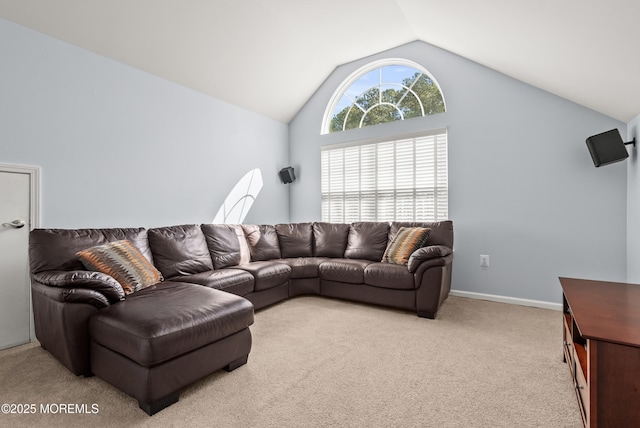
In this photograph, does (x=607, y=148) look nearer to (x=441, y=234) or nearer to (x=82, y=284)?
(x=441, y=234)

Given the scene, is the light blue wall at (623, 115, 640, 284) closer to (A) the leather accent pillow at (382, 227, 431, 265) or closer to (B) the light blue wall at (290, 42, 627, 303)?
(B) the light blue wall at (290, 42, 627, 303)

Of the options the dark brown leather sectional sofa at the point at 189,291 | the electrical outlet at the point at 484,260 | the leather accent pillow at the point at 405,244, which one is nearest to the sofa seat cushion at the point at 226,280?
the dark brown leather sectional sofa at the point at 189,291

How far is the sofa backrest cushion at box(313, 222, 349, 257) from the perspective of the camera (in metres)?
4.40

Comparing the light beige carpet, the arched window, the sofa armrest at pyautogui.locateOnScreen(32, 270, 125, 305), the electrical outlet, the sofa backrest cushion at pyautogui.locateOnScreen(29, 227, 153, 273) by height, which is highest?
the arched window

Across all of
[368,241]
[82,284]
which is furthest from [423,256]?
[82,284]

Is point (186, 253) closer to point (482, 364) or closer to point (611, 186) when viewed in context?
point (482, 364)

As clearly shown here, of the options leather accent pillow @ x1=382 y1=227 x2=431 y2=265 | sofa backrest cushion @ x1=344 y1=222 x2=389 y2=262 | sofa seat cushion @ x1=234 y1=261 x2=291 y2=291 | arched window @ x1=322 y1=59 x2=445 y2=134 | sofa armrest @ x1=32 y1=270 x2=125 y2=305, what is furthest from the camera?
arched window @ x1=322 y1=59 x2=445 y2=134

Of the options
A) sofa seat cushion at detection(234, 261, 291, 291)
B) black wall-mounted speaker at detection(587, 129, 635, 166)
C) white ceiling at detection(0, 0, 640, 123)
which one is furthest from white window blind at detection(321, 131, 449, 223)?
sofa seat cushion at detection(234, 261, 291, 291)

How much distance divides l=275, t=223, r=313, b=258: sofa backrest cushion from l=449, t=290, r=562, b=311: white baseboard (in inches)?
80.7

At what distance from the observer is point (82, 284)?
2.00 meters

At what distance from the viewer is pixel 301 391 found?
6.14 feet

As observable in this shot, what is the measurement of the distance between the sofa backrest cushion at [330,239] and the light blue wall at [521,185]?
1.48 metres

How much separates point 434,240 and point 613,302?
2047mm

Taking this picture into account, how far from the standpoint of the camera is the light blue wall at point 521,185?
3.29 m
